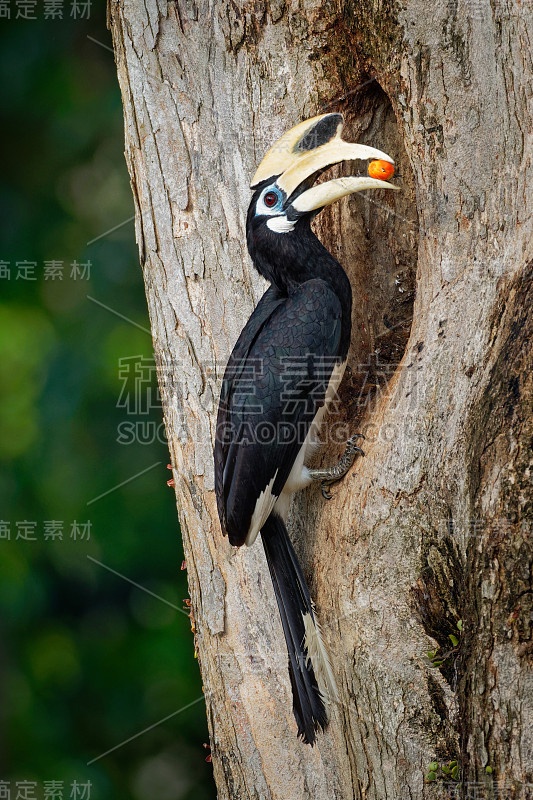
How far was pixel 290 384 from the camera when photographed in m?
2.10

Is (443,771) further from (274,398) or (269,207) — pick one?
(269,207)

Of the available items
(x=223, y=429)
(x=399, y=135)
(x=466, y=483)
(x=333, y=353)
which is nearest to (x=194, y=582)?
(x=223, y=429)

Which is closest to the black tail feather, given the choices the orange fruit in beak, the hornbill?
the hornbill

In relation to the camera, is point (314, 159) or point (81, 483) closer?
point (314, 159)

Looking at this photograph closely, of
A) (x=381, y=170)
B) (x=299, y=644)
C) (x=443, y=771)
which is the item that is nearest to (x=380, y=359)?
(x=381, y=170)

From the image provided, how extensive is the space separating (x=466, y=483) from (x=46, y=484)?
2247 mm

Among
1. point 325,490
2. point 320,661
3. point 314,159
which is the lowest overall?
point 320,661

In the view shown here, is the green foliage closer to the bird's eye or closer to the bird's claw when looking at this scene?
the bird's claw

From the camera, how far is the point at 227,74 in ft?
7.56

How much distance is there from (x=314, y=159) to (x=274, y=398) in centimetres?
64

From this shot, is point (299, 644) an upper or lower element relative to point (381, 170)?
lower

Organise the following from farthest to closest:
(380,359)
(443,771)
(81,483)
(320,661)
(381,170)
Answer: (81,483)
(380,359)
(381,170)
(320,661)
(443,771)

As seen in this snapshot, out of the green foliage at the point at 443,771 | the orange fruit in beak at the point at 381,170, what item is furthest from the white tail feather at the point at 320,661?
the orange fruit in beak at the point at 381,170

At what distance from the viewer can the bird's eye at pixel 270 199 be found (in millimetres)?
2188
